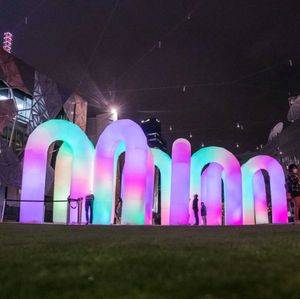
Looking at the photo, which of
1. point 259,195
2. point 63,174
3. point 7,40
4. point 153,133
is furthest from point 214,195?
point 153,133

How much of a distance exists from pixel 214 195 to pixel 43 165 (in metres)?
8.27

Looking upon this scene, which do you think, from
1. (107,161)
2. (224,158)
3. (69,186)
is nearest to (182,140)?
(224,158)

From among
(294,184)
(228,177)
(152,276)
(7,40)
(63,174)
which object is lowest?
(152,276)

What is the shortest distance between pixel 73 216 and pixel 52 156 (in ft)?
84.3

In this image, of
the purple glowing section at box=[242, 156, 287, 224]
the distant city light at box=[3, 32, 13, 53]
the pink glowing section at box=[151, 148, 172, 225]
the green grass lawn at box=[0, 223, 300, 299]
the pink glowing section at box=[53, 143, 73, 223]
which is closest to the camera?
the green grass lawn at box=[0, 223, 300, 299]

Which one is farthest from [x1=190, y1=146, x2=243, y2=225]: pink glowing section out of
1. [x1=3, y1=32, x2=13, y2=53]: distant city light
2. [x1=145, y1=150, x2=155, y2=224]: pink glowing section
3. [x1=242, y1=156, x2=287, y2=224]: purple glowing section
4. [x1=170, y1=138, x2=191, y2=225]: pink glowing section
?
[x1=3, y1=32, x2=13, y2=53]: distant city light

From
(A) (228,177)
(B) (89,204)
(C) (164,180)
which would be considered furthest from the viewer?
(C) (164,180)

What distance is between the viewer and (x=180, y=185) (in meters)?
17.8

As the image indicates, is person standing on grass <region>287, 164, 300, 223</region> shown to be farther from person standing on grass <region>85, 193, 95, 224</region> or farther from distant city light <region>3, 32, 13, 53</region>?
distant city light <region>3, 32, 13, 53</region>

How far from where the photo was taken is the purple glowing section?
21.0 metres

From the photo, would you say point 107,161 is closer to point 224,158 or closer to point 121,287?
point 224,158

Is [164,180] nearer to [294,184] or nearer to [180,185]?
[180,185]

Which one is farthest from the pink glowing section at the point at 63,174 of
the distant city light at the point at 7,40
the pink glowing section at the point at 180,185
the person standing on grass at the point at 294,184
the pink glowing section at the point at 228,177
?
the distant city light at the point at 7,40

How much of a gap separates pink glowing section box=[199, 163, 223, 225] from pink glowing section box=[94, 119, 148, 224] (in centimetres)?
497
